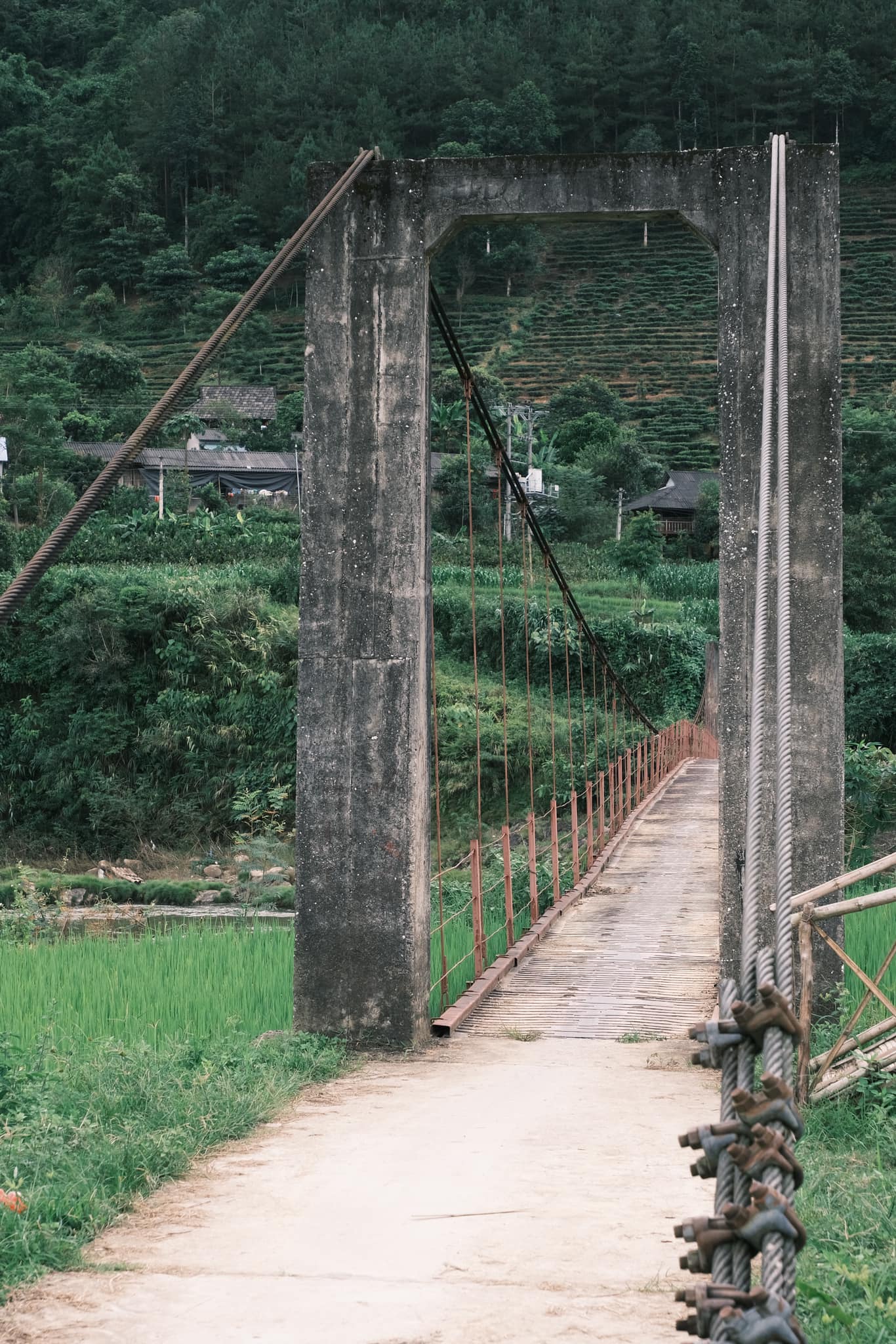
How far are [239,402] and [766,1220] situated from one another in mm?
51022

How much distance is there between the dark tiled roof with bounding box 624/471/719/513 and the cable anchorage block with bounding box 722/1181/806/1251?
124 ft

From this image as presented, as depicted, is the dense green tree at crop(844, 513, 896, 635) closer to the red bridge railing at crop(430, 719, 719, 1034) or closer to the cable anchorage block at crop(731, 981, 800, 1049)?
the red bridge railing at crop(430, 719, 719, 1034)

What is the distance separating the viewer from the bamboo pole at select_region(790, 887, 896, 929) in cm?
414

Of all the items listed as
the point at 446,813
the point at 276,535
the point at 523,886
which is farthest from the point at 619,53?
the point at 523,886

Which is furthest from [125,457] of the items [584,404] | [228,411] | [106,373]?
[106,373]

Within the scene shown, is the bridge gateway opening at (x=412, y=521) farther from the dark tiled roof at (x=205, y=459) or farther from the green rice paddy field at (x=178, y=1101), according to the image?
the dark tiled roof at (x=205, y=459)

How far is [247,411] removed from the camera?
1973 inches

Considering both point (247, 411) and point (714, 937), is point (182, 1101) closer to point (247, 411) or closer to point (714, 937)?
point (714, 937)

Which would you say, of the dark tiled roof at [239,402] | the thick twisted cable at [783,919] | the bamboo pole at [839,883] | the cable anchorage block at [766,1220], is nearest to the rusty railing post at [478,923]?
the bamboo pole at [839,883]

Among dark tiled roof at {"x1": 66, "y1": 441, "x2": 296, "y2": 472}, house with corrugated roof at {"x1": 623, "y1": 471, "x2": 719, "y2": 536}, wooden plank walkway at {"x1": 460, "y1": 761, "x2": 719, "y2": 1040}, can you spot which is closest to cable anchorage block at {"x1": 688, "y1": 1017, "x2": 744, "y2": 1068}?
wooden plank walkway at {"x1": 460, "y1": 761, "x2": 719, "y2": 1040}

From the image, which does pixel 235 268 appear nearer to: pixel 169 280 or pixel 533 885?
pixel 169 280

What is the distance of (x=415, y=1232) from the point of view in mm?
3271

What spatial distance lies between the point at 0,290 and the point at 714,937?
69.2 m

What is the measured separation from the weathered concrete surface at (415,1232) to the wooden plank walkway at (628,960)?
133 centimetres
